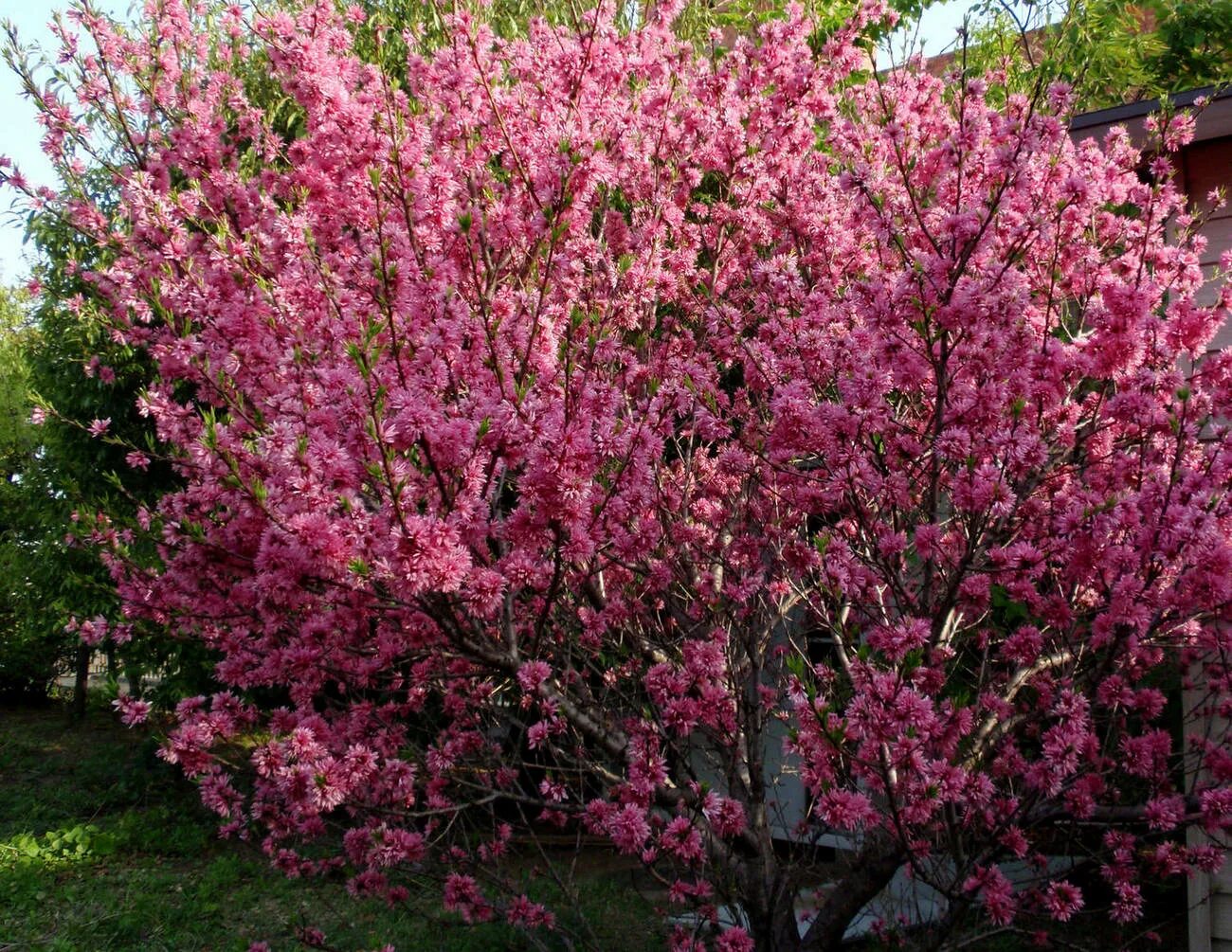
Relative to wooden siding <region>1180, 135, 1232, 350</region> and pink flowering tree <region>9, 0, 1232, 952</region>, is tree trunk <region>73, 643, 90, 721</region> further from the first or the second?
wooden siding <region>1180, 135, 1232, 350</region>

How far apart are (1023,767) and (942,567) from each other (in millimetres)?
933

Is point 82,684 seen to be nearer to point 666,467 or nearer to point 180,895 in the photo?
point 180,895

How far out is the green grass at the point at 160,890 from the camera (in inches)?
269

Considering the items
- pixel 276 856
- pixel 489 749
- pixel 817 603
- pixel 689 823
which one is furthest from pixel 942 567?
pixel 276 856

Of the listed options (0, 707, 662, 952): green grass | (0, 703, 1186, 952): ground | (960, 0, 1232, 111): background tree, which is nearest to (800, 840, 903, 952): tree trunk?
(0, 703, 1186, 952): ground

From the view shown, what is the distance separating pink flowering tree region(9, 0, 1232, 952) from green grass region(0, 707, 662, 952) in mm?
→ 1769

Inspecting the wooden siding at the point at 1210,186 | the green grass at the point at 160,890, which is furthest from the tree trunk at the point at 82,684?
the wooden siding at the point at 1210,186

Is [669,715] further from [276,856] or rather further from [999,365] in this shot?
Answer: [276,856]

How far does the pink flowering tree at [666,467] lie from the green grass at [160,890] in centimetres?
177

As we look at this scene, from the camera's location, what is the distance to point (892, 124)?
162 inches

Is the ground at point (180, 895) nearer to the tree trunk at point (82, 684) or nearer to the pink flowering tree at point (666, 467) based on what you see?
the pink flowering tree at point (666, 467)

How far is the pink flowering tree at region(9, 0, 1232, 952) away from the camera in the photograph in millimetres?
3352

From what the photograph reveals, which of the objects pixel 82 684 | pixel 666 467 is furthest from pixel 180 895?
pixel 82 684

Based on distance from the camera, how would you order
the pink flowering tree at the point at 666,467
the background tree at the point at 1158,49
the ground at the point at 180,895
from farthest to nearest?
the background tree at the point at 1158,49 → the ground at the point at 180,895 → the pink flowering tree at the point at 666,467
